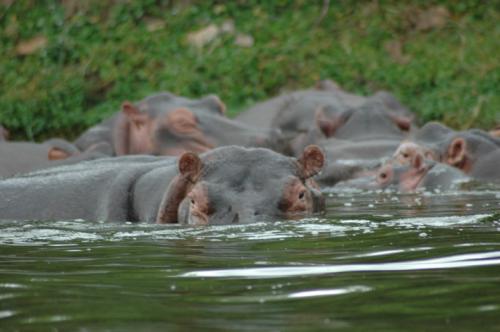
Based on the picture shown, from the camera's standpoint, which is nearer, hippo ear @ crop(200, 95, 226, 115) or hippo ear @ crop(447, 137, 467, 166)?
hippo ear @ crop(447, 137, 467, 166)

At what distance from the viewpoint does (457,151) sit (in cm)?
1196

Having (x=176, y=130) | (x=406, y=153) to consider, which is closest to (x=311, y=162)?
(x=406, y=153)

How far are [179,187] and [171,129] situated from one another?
6496 millimetres

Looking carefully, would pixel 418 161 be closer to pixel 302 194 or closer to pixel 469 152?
pixel 469 152

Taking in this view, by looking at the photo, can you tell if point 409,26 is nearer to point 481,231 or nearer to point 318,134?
point 318,134

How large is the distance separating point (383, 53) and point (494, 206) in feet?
37.0

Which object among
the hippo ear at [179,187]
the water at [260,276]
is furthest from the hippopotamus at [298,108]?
the water at [260,276]

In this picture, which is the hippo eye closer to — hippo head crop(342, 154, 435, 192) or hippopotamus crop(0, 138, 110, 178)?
hippo head crop(342, 154, 435, 192)

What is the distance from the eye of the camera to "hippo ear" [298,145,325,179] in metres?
6.90

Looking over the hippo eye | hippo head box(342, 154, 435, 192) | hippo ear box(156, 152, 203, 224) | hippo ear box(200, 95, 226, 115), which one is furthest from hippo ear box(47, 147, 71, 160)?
the hippo eye

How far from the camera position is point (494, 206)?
7.95 metres

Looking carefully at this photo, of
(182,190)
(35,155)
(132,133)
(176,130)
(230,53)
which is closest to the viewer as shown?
(182,190)

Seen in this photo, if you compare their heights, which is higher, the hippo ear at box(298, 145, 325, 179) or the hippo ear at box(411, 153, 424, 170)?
the hippo ear at box(298, 145, 325, 179)

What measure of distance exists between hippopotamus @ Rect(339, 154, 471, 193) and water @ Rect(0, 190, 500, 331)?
368cm
